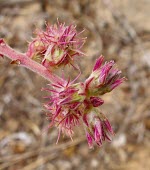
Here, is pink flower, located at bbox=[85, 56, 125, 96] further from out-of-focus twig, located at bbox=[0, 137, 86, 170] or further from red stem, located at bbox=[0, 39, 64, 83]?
out-of-focus twig, located at bbox=[0, 137, 86, 170]

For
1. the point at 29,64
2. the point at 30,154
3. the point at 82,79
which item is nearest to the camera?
the point at 29,64

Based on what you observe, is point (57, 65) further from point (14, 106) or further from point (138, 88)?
point (138, 88)

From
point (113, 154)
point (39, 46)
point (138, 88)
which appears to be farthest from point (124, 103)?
point (39, 46)

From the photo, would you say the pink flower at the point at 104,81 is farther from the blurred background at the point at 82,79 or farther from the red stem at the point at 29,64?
the blurred background at the point at 82,79

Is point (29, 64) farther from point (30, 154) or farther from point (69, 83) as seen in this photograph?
point (30, 154)

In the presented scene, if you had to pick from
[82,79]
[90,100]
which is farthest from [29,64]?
[82,79]

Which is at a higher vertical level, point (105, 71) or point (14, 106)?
point (14, 106)

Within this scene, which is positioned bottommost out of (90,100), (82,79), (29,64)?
(90,100)
